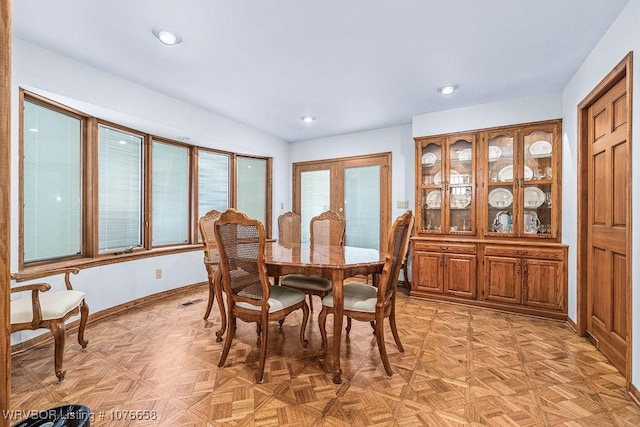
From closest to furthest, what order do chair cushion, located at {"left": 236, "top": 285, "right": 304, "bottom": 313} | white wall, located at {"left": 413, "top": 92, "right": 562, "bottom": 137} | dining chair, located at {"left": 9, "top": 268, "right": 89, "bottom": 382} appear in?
dining chair, located at {"left": 9, "top": 268, "right": 89, "bottom": 382} < chair cushion, located at {"left": 236, "top": 285, "right": 304, "bottom": 313} < white wall, located at {"left": 413, "top": 92, "right": 562, "bottom": 137}

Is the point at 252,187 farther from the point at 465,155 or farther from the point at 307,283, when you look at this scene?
the point at 465,155

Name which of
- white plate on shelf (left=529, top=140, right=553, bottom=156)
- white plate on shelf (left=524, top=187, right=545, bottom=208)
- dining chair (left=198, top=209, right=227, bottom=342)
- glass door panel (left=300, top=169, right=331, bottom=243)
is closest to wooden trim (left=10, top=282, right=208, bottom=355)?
dining chair (left=198, top=209, right=227, bottom=342)

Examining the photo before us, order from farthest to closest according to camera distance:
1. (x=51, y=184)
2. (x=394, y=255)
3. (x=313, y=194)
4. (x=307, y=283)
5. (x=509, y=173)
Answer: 1. (x=313, y=194)
2. (x=509, y=173)
3. (x=51, y=184)
4. (x=307, y=283)
5. (x=394, y=255)

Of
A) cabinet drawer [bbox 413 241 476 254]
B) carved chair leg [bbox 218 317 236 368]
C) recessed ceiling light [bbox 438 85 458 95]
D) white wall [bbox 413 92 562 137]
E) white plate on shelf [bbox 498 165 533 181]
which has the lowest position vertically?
carved chair leg [bbox 218 317 236 368]

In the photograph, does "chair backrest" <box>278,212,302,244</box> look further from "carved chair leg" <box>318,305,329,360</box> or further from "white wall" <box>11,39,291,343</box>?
"carved chair leg" <box>318,305,329,360</box>

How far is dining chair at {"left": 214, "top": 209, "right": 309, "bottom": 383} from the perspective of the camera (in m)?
2.03

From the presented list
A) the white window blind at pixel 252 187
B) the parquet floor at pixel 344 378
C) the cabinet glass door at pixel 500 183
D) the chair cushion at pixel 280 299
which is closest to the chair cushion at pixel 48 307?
the parquet floor at pixel 344 378

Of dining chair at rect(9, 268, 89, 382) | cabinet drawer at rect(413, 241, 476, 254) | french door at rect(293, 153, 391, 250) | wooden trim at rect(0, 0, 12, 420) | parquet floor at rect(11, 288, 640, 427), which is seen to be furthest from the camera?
french door at rect(293, 153, 391, 250)

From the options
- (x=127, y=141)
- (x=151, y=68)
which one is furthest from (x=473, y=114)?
(x=127, y=141)

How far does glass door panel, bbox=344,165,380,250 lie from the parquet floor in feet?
7.15

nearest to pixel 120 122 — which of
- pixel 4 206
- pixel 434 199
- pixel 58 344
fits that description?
pixel 58 344

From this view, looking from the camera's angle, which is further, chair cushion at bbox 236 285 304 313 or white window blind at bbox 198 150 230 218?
white window blind at bbox 198 150 230 218

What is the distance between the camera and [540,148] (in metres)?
3.45

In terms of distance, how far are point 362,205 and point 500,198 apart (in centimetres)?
200
